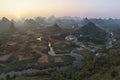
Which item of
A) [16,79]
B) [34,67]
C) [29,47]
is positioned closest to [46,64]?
[34,67]

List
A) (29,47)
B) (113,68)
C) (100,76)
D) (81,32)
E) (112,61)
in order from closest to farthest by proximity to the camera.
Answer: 1. (100,76)
2. (113,68)
3. (112,61)
4. (29,47)
5. (81,32)

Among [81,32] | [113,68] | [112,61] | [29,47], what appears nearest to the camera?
[113,68]

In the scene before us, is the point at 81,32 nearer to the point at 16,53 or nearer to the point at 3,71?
the point at 16,53

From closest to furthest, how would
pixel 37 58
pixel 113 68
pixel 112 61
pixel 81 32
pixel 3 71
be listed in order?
pixel 113 68
pixel 112 61
pixel 3 71
pixel 37 58
pixel 81 32

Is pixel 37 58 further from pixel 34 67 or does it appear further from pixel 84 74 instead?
pixel 84 74

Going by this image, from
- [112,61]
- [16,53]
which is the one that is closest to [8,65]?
[16,53]

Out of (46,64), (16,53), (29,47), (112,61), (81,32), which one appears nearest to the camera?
(112,61)

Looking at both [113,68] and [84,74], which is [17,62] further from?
[113,68]

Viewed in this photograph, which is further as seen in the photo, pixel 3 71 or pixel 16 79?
pixel 3 71

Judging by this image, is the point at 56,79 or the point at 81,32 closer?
the point at 56,79
